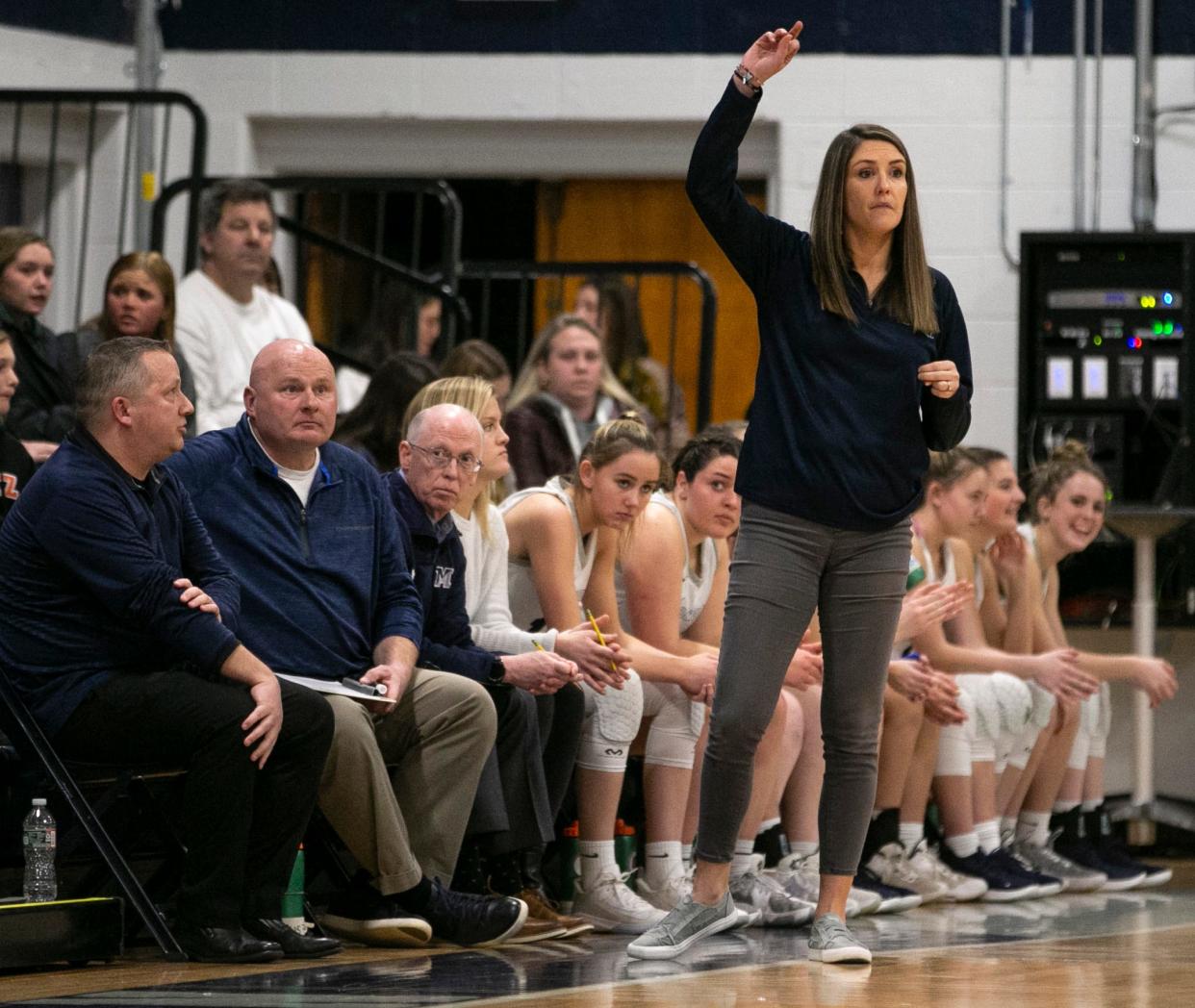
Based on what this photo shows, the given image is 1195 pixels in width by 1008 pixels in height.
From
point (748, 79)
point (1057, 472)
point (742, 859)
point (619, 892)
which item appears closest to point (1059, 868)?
point (1057, 472)

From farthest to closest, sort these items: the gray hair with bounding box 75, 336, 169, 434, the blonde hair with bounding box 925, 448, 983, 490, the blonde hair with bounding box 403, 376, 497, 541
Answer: the blonde hair with bounding box 925, 448, 983, 490 → the blonde hair with bounding box 403, 376, 497, 541 → the gray hair with bounding box 75, 336, 169, 434

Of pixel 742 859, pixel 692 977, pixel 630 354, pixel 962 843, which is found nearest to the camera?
pixel 692 977

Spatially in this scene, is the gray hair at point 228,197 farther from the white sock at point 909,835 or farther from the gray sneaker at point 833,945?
the gray sneaker at point 833,945

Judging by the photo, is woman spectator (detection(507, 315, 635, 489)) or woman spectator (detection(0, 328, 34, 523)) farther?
woman spectator (detection(507, 315, 635, 489))

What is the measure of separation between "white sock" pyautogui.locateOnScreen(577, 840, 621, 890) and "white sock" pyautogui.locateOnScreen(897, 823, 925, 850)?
102 cm

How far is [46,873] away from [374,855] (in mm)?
573

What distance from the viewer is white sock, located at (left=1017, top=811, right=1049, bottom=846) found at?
563 cm

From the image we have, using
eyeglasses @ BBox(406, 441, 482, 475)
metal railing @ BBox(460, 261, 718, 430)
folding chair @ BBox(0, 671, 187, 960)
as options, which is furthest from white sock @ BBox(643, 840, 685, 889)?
metal railing @ BBox(460, 261, 718, 430)

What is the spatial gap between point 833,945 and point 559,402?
2.42 meters

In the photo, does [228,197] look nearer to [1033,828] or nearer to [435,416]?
[435,416]

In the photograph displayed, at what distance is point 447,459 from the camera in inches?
164

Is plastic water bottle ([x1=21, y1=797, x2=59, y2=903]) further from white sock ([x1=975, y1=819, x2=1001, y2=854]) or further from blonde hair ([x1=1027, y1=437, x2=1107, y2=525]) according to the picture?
blonde hair ([x1=1027, y1=437, x2=1107, y2=525])

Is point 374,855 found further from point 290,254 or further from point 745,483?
point 290,254

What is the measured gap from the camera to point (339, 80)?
273 inches
